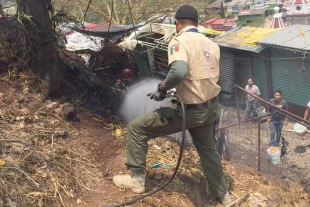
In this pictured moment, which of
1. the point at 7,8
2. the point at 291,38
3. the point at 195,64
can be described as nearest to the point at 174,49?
the point at 195,64

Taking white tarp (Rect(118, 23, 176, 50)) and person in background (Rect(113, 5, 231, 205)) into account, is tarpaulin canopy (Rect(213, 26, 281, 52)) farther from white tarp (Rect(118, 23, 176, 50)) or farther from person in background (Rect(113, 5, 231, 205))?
person in background (Rect(113, 5, 231, 205))

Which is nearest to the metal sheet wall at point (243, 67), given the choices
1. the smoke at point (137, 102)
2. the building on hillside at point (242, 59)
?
the building on hillside at point (242, 59)

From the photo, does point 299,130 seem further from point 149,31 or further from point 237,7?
point 237,7

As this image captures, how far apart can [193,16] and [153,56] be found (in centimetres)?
986

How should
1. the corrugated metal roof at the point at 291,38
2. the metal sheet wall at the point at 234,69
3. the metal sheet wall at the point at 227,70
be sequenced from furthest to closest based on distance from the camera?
1. the metal sheet wall at the point at 227,70
2. the metal sheet wall at the point at 234,69
3. the corrugated metal roof at the point at 291,38

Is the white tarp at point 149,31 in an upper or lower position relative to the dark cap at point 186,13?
lower

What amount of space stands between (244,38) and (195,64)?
10.2 metres

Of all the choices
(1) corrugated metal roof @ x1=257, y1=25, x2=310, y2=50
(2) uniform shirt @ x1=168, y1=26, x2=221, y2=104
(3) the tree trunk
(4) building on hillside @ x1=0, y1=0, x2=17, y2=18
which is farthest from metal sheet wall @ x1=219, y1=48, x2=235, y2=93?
(2) uniform shirt @ x1=168, y1=26, x2=221, y2=104

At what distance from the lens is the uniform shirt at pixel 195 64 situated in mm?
3039

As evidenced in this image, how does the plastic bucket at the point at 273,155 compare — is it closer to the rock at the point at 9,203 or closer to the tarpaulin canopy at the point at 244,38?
the rock at the point at 9,203

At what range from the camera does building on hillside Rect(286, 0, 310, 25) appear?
76.6 feet

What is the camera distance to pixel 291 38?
11055mm

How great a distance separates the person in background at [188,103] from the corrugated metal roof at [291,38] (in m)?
7.87

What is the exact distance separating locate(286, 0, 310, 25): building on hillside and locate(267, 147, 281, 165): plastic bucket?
772 inches
